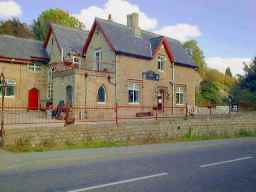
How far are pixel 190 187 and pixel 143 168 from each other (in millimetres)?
2615

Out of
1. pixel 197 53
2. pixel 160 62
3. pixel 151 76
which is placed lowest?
pixel 151 76

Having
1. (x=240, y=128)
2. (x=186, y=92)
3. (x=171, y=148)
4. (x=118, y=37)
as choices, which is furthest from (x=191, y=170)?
(x=186, y=92)

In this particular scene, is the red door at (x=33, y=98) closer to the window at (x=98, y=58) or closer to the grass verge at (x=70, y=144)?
the window at (x=98, y=58)

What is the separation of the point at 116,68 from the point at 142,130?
1296 cm

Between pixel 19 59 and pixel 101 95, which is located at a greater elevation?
pixel 19 59

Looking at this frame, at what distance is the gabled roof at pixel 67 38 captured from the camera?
3403 cm

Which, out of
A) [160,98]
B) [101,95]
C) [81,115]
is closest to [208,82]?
[160,98]

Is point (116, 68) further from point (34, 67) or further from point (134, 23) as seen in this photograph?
point (34, 67)

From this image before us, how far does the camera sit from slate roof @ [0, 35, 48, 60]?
32.6 meters

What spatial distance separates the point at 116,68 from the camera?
28.9 metres

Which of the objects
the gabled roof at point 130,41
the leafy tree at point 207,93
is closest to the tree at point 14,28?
the gabled roof at point 130,41

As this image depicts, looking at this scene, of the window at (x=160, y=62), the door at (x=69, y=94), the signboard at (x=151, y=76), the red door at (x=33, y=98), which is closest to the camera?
the door at (x=69, y=94)

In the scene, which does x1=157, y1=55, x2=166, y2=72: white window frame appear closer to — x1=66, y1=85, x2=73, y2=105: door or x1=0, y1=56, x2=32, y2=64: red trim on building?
x1=66, y1=85, x2=73, y2=105: door

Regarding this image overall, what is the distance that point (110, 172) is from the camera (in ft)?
27.7
